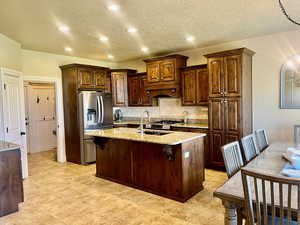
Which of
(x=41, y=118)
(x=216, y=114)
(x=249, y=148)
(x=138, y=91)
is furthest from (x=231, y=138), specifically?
(x=41, y=118)

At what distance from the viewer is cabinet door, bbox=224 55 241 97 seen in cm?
423

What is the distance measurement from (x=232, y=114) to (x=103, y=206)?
114 inches

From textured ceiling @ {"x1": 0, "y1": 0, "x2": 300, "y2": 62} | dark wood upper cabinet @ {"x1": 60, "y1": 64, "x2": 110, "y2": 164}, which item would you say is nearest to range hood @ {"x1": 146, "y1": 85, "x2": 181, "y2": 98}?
textured ceiling @ {"x1": 0, "y1": 0, "x2": 300, "y2": 62}

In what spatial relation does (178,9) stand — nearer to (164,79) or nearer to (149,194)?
(164,79)

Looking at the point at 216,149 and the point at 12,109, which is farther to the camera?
the point at 216,149

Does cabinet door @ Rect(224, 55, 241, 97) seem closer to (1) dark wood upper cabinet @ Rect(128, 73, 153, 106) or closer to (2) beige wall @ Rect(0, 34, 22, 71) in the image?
(1) dark wood upper cabinet @ Rect(128, 73, 153, 106)

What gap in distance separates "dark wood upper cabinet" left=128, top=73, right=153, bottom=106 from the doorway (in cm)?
242

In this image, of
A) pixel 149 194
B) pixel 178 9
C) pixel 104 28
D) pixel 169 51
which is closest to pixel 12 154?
pixel 149 194

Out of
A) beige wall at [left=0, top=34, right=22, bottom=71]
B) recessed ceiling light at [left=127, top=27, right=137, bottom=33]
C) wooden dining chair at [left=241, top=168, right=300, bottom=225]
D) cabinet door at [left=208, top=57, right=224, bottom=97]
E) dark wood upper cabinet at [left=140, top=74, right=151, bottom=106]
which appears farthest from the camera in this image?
dark wood upper cabinet at [left=140, top=74, right=151, bottom=106]

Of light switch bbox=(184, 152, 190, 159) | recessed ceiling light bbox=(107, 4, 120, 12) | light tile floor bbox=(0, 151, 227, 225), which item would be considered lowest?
light tile floor bbox=(0, 151, 227, 225)

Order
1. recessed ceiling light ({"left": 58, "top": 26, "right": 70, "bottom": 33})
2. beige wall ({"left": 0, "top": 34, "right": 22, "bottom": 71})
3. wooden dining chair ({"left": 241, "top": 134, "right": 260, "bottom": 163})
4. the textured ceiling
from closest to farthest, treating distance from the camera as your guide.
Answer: wooden dining chair ({"left": 241, "top": 134, "right": 260, "bottom": 163})
the textured ceiling
recessed ceiling light ({"left": 58, "top": 26, "right": 70, "bottom": 33})
beige wall ({"left": 0, "top": 34, "right": 22, "bottom": 71})

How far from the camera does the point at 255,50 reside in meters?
4.54

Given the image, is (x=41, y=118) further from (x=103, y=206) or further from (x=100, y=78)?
(x=103, y=206)

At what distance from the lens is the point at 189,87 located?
517 cm
